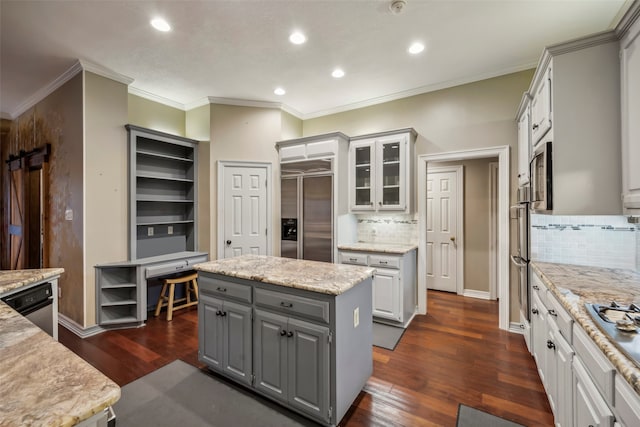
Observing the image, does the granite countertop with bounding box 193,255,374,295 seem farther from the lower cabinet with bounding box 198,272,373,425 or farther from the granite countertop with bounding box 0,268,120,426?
the granite countertop with bounding box 0,268,120,426

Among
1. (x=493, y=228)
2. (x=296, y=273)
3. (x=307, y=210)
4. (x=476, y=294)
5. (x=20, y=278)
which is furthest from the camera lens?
(x=476, y=294)

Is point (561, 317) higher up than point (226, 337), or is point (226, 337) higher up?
point (561, 317)

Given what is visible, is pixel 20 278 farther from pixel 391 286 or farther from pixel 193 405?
pixel 391 286

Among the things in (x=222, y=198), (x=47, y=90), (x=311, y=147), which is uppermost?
(x=47, y=90)

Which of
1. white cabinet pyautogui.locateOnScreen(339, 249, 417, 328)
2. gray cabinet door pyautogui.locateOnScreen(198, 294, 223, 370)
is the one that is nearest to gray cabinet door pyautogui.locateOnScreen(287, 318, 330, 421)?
gray cabinet door pyautogui.locateOnScreen(198, 294, 223, 370)

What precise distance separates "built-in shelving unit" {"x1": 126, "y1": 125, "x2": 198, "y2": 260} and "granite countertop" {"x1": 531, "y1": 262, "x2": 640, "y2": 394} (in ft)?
13.8

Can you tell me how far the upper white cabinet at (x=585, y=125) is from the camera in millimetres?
1834

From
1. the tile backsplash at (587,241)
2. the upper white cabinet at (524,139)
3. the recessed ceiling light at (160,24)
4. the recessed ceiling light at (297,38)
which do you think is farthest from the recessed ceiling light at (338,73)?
the tile backsplash at (587,241)

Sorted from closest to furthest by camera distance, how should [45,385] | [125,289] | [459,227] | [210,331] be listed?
[45,385]
[210,331]
[125,289]
[459,227]

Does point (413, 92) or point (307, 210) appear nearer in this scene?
point (413, 92)

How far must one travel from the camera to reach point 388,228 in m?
4.11

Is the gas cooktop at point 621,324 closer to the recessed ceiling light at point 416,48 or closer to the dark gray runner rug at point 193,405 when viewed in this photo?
the dark gray runner rug at point 193,405

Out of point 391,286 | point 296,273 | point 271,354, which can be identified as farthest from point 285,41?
point 391,286

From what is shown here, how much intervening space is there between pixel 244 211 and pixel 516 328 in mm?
3845
